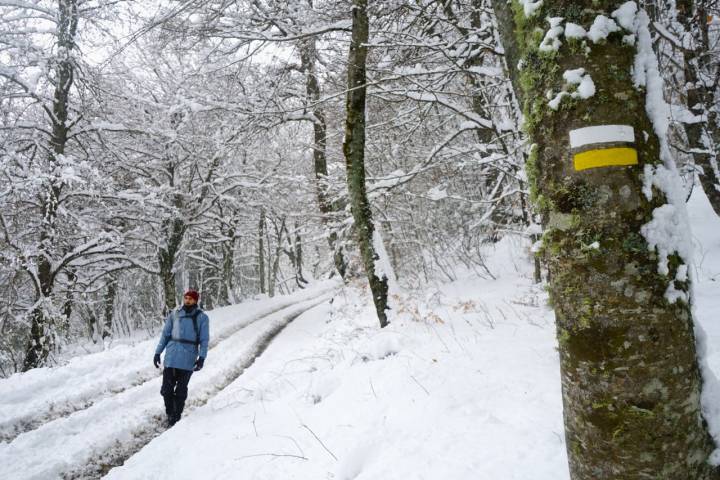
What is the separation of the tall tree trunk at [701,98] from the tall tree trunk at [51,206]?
1278 cm

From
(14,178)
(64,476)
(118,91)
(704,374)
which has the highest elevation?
(118,91)

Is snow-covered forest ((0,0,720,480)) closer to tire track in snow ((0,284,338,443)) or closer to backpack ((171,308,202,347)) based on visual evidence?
tire track in snow ((0,284,338,443))

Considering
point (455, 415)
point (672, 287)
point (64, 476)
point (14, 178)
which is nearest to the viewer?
point (672, 287)

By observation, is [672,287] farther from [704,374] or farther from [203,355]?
[203,355]

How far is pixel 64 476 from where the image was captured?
473 centimetres

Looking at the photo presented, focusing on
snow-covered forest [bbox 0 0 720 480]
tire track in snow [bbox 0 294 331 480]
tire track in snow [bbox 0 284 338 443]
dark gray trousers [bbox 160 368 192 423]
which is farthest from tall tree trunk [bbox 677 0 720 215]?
tire track in snow [bbox 0 284 338 443]

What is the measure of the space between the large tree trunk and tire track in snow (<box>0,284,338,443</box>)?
24.4 ft

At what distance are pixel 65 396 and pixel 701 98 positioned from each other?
11.3m

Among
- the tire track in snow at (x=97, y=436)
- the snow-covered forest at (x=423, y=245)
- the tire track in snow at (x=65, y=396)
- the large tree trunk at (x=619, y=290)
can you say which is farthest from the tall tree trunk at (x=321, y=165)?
the large tree trunk at (x=619, y=290)

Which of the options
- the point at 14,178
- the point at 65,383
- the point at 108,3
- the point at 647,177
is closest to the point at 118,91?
the point at 108,3

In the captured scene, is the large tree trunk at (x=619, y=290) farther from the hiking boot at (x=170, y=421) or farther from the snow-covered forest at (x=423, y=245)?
the hiking boot at (x=170, y=421)

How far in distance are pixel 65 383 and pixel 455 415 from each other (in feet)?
26.4

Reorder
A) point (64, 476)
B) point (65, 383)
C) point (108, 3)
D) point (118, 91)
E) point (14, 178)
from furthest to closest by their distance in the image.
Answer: point (118, 91) < point (108, 3) < point (14, 178) < point (65, 383) < point (64, 476)

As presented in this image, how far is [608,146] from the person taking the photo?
1.44 metres
